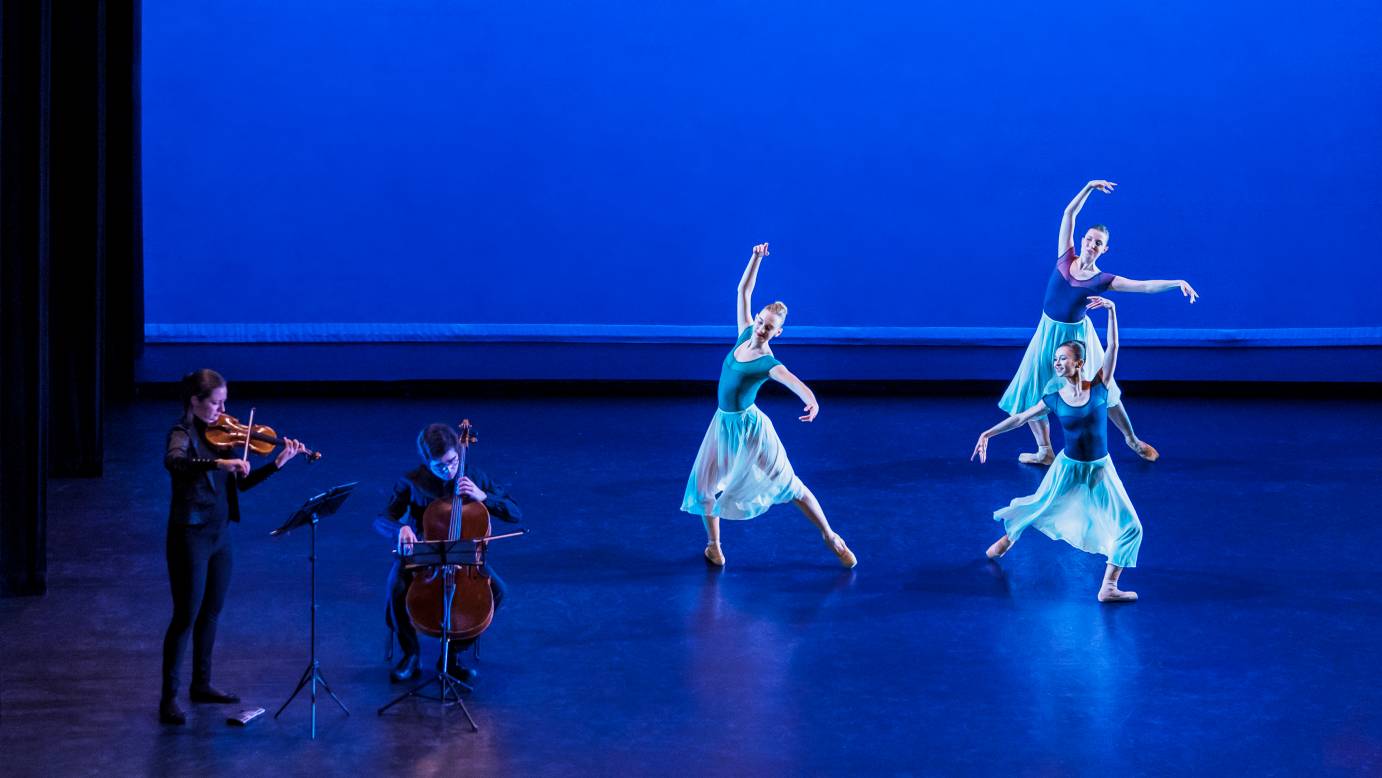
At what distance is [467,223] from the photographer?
1183 cm

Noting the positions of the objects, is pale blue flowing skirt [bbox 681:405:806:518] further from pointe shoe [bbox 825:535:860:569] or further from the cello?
the cello

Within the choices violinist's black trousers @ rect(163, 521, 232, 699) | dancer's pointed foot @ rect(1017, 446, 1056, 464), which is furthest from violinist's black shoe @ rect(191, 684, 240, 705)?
dancer's pointed foot @ rect(1017, 446, 1056, 464)

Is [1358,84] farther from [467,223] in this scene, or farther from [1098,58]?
[467,223]

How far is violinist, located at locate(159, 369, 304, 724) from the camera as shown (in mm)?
5059

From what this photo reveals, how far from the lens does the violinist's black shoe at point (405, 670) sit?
18.3 feet

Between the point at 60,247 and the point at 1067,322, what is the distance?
19.0ft

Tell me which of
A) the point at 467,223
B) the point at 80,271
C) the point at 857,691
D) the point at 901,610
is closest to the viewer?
the point at 857,691

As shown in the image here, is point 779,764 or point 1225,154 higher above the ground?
point 1225,154

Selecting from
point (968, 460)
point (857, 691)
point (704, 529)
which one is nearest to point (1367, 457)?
point (968, 460)

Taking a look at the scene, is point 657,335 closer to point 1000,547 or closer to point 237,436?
point 1000,547

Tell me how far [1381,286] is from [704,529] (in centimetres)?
723

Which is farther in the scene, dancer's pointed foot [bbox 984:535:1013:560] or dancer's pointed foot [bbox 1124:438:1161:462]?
dancer's pointed foot [bbox 1124:438:1161:462]

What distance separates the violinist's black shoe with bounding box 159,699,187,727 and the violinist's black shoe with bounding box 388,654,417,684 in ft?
2.42

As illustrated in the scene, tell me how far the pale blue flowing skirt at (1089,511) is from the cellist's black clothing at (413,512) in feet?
8.52
